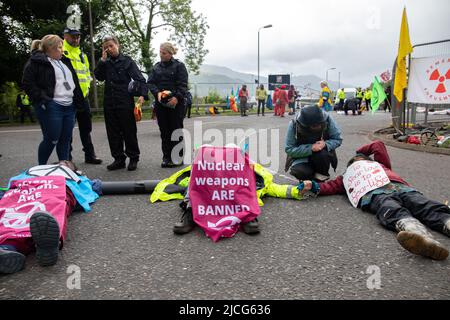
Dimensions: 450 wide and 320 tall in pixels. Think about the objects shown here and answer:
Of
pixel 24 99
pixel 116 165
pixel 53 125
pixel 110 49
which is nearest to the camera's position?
pixel 53 125

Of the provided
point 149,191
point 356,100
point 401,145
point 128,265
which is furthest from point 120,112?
point 356,100

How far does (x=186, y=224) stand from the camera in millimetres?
2963

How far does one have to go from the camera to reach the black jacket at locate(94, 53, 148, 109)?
205 inches

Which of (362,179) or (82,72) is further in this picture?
(82,72)

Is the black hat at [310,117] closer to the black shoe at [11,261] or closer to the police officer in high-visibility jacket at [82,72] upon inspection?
the black shoe at [11,261]

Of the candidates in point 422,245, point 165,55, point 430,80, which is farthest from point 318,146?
point 430,80

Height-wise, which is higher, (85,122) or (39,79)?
(39,79)

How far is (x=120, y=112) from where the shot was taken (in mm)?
5273

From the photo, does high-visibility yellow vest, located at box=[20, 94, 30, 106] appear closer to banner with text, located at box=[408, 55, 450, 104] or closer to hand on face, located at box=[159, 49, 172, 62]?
hand on face, located at box=[159, 49, 172, 62]

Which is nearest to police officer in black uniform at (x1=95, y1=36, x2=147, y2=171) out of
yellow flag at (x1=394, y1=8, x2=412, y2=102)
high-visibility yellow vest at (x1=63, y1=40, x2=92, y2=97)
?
high-visibility yellow vest at (x1=63, y1=40, x2=92, y2=97)

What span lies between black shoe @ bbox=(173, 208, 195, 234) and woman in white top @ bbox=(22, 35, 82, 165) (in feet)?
8.52

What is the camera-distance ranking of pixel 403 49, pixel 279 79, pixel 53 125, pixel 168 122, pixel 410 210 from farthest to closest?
pixel 279 79
pixel 403 49
pixel 168 122
pixel 53 125
pixel 410 210

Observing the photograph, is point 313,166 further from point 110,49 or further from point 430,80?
point 430,80

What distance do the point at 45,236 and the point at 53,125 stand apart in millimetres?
2699
